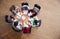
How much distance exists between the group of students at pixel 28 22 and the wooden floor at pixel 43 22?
52 mm

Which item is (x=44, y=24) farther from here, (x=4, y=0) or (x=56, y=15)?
(x=4, y=0)

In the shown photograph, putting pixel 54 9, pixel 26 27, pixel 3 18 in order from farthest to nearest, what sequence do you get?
pixel 54 9
pixel 3 18
pixel 26 27

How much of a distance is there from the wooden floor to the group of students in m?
0.05

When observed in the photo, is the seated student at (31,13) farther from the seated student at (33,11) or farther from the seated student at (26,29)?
the seated student at (26,29)

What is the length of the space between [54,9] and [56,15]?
0.30ft

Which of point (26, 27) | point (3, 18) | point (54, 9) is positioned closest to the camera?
point (26, 27)

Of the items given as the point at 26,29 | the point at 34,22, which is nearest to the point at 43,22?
the point at 34,22

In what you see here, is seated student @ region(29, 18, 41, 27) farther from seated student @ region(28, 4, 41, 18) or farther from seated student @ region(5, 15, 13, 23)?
seated student @ region(5, 15, 13, 23)

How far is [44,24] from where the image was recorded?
1618 millimetres

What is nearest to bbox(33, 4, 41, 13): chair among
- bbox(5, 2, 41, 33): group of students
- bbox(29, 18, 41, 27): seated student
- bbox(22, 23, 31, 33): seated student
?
bbox(5, 2, 41, 33): group of students

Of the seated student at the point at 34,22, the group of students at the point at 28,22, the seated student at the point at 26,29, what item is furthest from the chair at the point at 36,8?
the seated student at the point at 26,29

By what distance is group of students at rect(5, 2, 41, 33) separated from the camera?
154cm

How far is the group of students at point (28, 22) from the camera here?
1.54 m

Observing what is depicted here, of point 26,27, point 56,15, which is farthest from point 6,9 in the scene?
point 56,15
